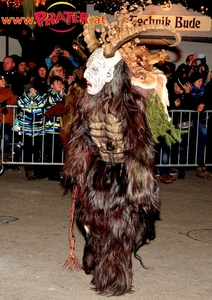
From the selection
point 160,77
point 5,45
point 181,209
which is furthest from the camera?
point 5,45

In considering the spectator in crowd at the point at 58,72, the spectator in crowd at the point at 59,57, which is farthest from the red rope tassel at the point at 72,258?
the spectator in crowd at the point at 59,57

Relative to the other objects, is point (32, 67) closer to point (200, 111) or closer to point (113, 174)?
point (200, 111)

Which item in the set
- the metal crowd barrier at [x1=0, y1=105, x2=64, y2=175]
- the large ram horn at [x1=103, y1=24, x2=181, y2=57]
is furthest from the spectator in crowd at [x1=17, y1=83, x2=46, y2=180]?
the large ram horn at [x1=103, y1=24, x2=181, y2=57]

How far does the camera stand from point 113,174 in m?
5.95

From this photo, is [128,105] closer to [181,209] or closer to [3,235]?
[3,235]

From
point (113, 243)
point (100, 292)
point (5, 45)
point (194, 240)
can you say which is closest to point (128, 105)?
point (113, 243)

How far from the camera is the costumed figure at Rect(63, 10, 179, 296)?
5.79m

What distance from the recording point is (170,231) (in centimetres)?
841

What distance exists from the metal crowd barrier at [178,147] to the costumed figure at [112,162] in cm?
520

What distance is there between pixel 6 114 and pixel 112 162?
227 inches

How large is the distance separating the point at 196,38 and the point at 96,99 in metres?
8.91

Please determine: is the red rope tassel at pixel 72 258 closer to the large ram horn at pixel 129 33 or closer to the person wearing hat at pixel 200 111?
the large ram horn at pixel 129 33

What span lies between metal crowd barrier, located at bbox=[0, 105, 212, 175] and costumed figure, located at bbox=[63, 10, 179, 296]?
5199 millimetres

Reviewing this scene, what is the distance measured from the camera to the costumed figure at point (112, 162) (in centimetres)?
579
